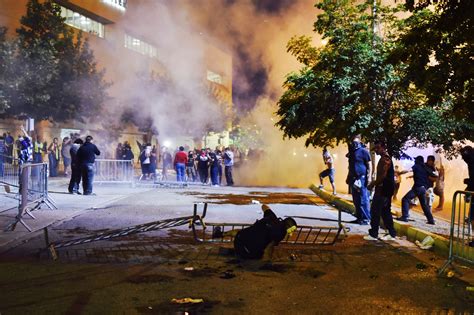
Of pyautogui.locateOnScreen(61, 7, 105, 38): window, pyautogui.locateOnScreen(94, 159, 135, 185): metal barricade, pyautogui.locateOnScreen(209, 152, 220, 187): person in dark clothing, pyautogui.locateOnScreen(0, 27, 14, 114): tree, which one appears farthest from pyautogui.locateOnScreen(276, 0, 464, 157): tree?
pyautogui.locateOnScreen(61, 7, 105, 38): window

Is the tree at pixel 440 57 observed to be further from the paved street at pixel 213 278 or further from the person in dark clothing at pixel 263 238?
the person in dark clothing at pixel 263 238

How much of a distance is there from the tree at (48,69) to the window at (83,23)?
281 inches

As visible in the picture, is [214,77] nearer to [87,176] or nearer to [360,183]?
[87,176]

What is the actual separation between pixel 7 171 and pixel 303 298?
922 cm

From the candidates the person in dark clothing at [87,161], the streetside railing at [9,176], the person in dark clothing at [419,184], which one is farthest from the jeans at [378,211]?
the person in dark clothing at [87,161]

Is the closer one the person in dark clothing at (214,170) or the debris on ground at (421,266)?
the debris on ground at (421,266)

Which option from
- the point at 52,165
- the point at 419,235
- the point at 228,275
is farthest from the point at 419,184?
the point at 52,165

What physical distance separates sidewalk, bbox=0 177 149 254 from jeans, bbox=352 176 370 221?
216 inches

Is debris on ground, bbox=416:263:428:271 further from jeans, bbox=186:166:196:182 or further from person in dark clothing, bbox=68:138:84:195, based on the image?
jeans, bbox=186:166:196:182

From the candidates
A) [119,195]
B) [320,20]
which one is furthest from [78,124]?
[320,20]

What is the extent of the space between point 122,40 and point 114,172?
18347 mm

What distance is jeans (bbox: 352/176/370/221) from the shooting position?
29.3 ft

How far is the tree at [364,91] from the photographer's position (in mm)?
10328

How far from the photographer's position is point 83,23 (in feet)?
111
